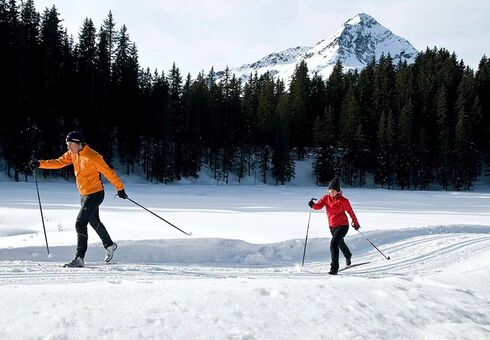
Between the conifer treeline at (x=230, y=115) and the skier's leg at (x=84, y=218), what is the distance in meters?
31.8

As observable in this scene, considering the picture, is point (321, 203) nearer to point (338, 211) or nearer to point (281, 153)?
point (338, 211)

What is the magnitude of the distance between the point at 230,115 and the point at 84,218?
2231 inches

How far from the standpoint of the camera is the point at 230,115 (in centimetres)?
6247

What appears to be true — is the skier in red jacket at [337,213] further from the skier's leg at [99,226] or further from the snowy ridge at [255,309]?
the skier's leg at [99,226]

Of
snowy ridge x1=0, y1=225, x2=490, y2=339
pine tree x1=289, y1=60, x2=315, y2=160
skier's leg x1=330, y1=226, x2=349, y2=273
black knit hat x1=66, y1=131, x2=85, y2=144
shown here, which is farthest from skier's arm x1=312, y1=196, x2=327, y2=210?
pine tree x1=289, y1=60, x2=315, y2=160

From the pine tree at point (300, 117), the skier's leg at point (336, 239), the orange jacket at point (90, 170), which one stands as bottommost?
the skier's leg at point (336, 239)

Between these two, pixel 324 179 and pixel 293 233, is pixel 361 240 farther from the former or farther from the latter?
pixel 324 179

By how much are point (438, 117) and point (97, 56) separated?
181 ft

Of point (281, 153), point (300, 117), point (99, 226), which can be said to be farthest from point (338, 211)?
point (300, 117)

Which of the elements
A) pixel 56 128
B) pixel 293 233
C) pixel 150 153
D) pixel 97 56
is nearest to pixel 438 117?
pixel 150 153

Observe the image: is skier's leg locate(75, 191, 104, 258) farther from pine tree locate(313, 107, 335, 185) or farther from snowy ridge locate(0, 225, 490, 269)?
pine tree locate(313, 107, 335, 185)

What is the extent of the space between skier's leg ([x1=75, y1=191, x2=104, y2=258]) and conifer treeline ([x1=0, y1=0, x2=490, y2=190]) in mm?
31797

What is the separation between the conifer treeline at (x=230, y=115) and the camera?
3781 cm

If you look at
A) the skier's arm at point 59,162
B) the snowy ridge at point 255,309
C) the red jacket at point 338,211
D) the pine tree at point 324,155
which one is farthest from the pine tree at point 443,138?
the skier's arm at point 59,162
